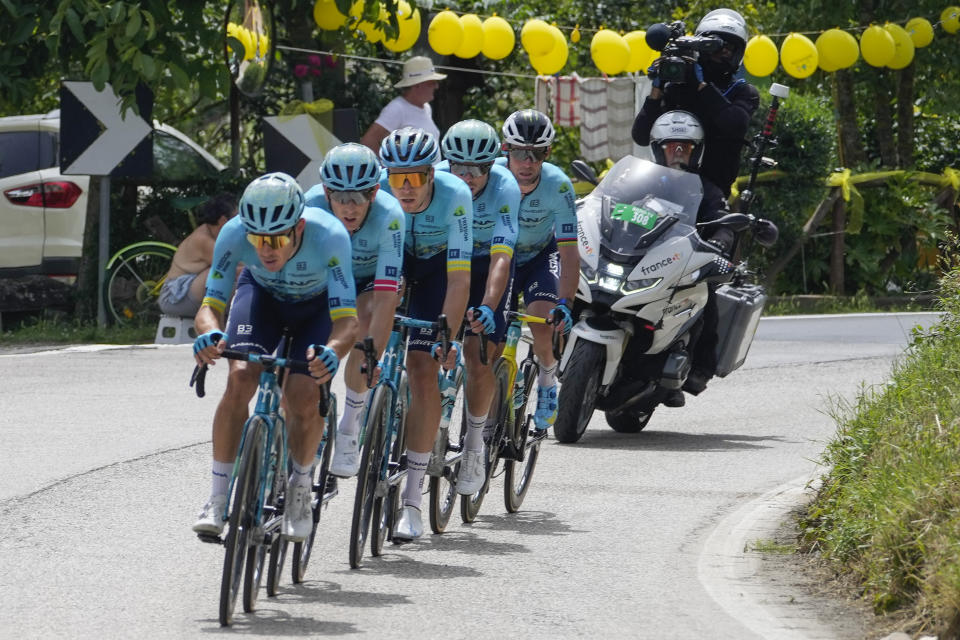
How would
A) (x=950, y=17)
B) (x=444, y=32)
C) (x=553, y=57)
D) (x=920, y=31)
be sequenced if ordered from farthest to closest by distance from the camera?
(x=950, y=17) < (x=920, y=31) < (x=553, y=57) < (x=444, y=32)

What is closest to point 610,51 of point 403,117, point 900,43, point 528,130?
point 900,43

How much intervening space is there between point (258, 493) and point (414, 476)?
1.55 m

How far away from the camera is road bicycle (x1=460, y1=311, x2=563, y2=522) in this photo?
9086 mm

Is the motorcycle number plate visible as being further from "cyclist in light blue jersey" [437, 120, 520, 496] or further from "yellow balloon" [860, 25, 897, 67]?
"yellow balloon" [860, 25, 897, 67]

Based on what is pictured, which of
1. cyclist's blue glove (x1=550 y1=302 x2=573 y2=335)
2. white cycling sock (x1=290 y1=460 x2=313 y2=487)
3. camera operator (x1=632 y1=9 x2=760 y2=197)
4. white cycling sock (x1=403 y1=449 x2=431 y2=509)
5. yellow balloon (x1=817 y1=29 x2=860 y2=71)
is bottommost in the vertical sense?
white cycling sock (x1=403 y1=449 x2=431 y2=509)

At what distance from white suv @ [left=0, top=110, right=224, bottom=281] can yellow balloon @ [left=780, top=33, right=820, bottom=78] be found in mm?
8087

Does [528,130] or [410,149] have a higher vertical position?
[528,130]

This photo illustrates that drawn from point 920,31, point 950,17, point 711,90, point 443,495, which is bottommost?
point 443,495

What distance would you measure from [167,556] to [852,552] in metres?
2.89

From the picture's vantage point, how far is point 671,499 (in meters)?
9.77

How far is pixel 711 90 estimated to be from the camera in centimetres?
1205

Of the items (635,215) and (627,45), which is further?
(627,45)

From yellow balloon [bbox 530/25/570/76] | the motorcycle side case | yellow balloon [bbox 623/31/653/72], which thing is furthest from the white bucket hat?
yellow balloon [bbox 623/31/653/72]

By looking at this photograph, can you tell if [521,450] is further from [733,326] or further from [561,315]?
[733,326]
